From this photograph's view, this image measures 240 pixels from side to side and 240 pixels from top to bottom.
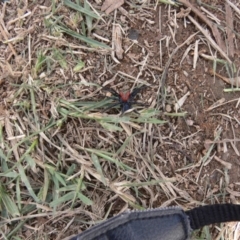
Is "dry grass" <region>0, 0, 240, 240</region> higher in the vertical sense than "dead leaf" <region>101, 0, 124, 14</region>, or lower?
lower

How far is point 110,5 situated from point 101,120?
1.50ft

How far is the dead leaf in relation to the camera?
1843 mm

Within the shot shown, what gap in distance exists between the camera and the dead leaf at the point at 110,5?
6.05 ft

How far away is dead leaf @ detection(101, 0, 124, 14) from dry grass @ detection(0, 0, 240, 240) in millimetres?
16

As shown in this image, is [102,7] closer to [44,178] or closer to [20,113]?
[20,113]

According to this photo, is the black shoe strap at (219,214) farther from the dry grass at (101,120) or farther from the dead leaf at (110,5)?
Result: the dead leaf at (110,5)

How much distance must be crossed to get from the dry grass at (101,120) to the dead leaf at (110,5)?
0.6 inches

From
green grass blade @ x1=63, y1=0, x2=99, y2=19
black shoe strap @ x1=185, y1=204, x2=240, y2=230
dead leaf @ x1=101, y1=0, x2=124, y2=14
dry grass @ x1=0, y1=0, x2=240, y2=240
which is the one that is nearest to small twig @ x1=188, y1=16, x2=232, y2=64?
dry grass @ x1=0, y1=0, x2=240, y2=240

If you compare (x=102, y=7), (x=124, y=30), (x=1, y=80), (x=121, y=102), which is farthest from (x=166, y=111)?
(x=1, y=80)

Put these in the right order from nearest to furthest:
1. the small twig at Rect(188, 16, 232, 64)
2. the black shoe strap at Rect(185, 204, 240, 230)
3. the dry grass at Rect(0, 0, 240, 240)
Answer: the black shoe strap at Rect(185, 204, 240, 230), the dry grass at Rect(0, 0, 240, 240), the small twig at Rect(188, 16, 232, 64)

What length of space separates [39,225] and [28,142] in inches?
12.1

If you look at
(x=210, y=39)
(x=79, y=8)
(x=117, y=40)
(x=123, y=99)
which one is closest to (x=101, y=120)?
(x=123, y=99)

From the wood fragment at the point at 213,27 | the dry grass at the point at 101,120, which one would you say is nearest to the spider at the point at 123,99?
the dry grass at the point at 101,120

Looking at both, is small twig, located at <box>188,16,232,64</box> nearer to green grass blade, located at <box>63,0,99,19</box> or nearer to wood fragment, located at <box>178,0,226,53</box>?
wood fragment, located at <box>178,0,226,53</box>
